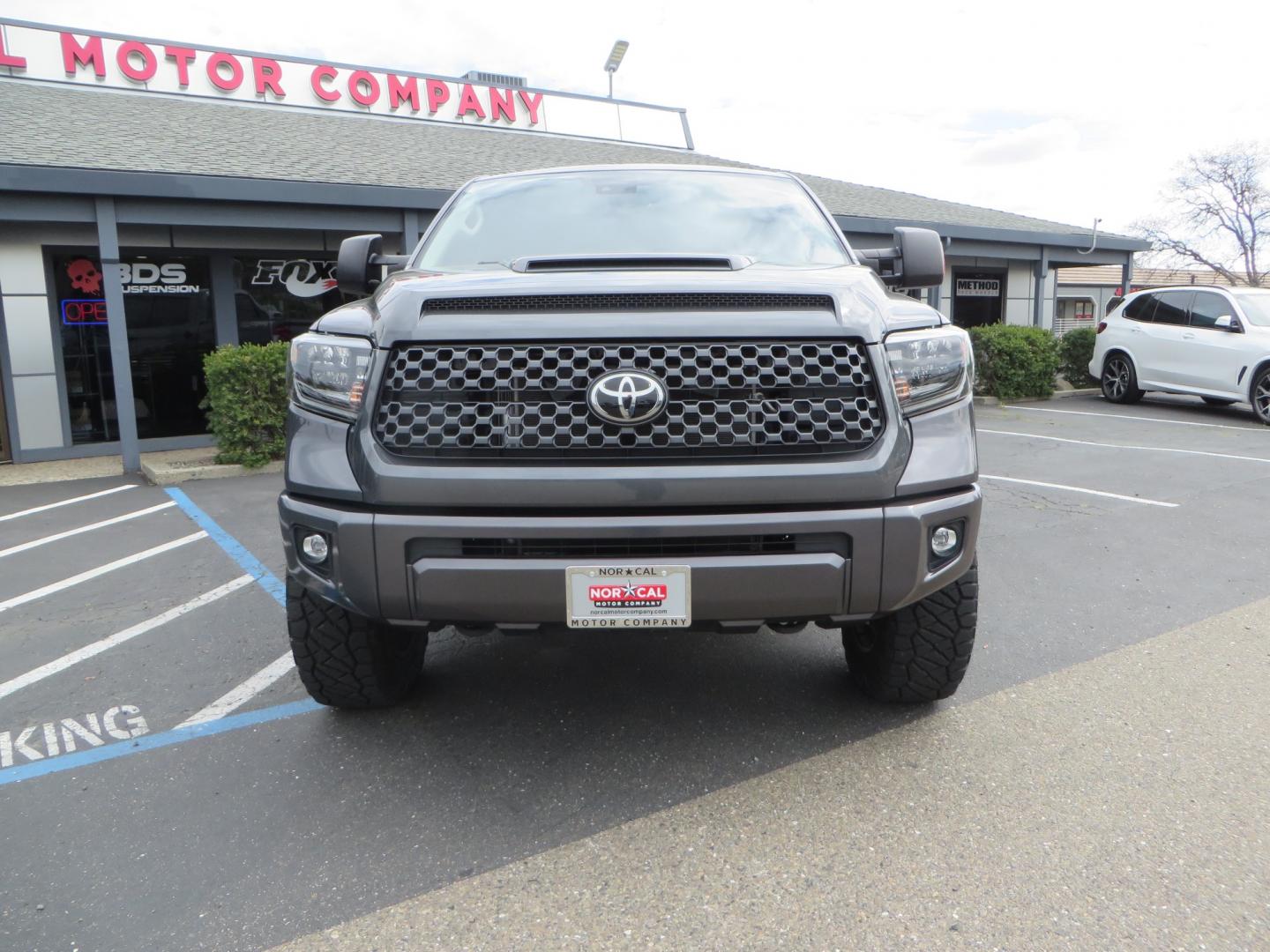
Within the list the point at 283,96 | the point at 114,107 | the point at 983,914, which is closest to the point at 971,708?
the point at 983,914

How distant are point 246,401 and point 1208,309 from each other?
38.7ft

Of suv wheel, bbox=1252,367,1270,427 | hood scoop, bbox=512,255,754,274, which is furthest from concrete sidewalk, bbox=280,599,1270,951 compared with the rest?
suv wheel, bbox=1252,367,1270,427

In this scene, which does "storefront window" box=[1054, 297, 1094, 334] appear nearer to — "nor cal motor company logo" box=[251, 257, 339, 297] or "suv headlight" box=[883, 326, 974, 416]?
"nor cal motor company logo" box=[251, 257, 339, 297]

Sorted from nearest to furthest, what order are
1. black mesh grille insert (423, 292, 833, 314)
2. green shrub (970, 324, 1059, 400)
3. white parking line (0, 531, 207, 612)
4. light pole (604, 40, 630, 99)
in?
black mesh grille insert (423, 292, 833, 314)
white parking line (0, 531, 207, 612)
green shrub (970, 324, 1059, 400)
light pole (604, 40, 630, 99)

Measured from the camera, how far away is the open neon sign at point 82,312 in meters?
10.9

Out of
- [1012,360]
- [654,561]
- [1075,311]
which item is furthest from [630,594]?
[1075,311]

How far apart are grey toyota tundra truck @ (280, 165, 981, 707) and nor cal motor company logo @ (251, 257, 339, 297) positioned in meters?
10.6

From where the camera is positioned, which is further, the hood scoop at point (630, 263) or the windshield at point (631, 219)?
the windshield at point (631, 219)

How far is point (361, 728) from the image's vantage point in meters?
3.06

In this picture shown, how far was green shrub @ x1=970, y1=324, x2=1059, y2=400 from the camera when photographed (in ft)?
47.0

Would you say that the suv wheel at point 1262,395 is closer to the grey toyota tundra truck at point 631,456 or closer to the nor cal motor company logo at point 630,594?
the grey toyota tundra truck at point 631,456

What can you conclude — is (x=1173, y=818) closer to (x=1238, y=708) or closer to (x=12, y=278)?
(x=1238, y=708)

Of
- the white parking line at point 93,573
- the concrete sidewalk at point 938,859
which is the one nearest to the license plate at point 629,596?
the concrete sidewalk at point 938,859

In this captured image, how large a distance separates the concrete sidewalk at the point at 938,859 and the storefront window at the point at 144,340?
34.9 ft
